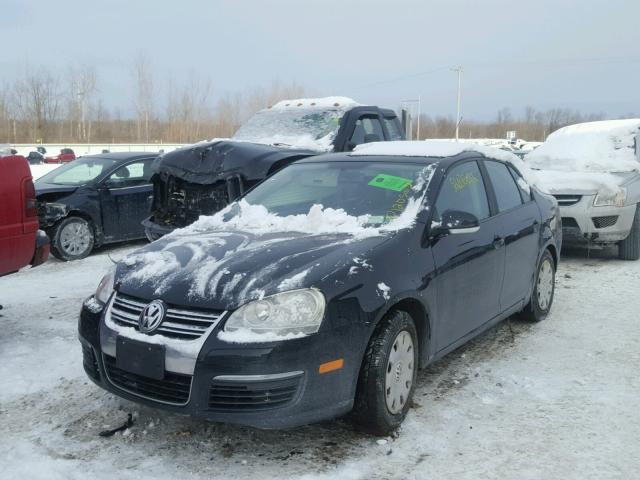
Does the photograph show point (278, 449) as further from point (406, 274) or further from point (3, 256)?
point (3, 256)

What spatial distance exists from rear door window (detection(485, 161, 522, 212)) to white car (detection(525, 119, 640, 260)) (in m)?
3.36

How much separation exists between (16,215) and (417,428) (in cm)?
351

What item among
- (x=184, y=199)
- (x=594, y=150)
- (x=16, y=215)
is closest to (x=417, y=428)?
(x=16, y=215)

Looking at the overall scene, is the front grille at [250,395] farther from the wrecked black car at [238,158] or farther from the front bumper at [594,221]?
the front bumper at [594,221]

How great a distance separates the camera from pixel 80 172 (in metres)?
9.60

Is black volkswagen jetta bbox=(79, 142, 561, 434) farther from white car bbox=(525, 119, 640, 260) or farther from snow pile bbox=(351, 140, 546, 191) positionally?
white car bbox=(525, 119, 640, 260)

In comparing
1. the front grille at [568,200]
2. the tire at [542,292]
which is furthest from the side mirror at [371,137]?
the tire at [542,292]

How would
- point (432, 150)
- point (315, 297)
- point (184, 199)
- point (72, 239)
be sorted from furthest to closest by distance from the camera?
point (72, 239) → point (184, 199) → point (432, 150) → point (315, 297)

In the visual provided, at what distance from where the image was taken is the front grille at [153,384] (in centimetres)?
308

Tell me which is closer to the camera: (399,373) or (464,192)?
(399,373)

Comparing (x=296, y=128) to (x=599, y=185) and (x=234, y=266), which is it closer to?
(x=599, y=185)

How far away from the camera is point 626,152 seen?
9.25 metres

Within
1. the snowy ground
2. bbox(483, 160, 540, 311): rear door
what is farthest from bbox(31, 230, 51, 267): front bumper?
bbox(483, 160, 540, 311): rear door

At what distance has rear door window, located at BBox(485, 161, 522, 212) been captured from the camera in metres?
4.91
